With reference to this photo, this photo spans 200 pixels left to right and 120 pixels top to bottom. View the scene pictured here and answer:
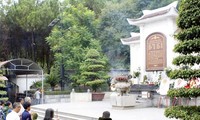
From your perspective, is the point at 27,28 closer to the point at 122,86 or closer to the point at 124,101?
the point at 122,86

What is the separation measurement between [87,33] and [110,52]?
423 centimetres

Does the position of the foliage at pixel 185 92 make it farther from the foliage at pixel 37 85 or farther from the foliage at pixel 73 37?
the foliage at pixel 37 85

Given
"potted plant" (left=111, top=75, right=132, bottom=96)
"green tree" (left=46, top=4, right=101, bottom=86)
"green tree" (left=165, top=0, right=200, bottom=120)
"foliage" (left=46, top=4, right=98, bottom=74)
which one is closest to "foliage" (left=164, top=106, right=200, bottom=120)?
"green tree" (left=165, top=0, right=200, bottom=120)

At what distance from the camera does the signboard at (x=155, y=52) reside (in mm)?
16531

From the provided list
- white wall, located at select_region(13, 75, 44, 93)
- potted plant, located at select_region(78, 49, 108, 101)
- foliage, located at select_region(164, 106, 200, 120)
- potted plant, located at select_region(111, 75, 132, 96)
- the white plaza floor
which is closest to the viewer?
foliage, located at select_region(164, 106, 200, 120)

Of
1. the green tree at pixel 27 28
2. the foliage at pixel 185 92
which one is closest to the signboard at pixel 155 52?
the green tree at pixel 27 28

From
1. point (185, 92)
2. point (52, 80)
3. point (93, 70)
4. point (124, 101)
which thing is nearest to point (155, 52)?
point (93, 70)

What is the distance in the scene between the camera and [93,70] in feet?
63.0

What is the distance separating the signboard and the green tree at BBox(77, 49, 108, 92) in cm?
323

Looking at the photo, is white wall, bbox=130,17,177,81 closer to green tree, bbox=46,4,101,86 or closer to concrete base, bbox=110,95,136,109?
concrete base, bbox=110,95,136,109

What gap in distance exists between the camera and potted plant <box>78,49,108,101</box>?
18.9m

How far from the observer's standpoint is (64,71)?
2230 cm

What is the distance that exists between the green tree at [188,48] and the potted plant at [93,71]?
1399 centimetres

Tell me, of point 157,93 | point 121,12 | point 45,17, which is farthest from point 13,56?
point 157,93
